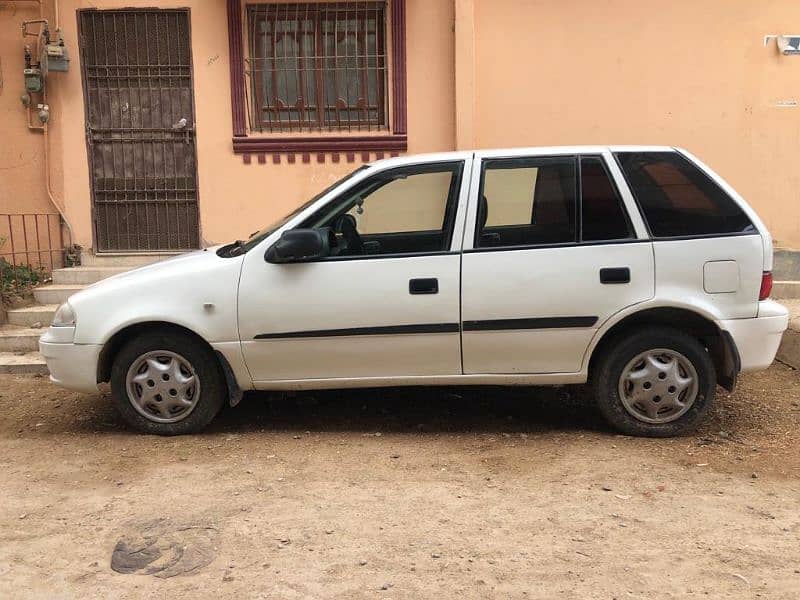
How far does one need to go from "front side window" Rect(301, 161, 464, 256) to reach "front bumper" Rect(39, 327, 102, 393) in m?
1.55

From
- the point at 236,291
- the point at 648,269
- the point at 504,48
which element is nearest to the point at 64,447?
the point at 236,291

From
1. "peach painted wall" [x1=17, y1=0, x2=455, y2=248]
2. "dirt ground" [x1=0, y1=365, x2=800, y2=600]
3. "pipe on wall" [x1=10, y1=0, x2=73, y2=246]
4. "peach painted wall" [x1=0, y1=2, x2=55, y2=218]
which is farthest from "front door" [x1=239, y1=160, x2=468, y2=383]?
"peach painted wall" [x1=0, y1=2, x2=55, y2=218]

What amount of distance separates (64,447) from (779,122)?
25.7ft

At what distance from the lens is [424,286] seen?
4344 millimetres

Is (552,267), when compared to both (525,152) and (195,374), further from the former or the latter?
(195,374)

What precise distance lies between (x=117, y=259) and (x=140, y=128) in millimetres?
1463

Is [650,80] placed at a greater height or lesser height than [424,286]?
greater

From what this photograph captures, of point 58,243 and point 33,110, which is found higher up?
point 33,110

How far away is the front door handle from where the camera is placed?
4344mm

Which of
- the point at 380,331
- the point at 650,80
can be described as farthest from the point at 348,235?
the point at 650,80

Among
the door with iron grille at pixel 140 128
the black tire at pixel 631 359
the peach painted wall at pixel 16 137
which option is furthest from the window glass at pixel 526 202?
the peach painted wall at pixel 16 137

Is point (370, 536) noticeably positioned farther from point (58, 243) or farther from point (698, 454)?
point (58, 243)

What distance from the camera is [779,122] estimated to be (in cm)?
817

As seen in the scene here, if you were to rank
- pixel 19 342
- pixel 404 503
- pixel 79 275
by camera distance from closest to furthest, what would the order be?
pixel 404 503
pixel 19 342
pixel 79 275
